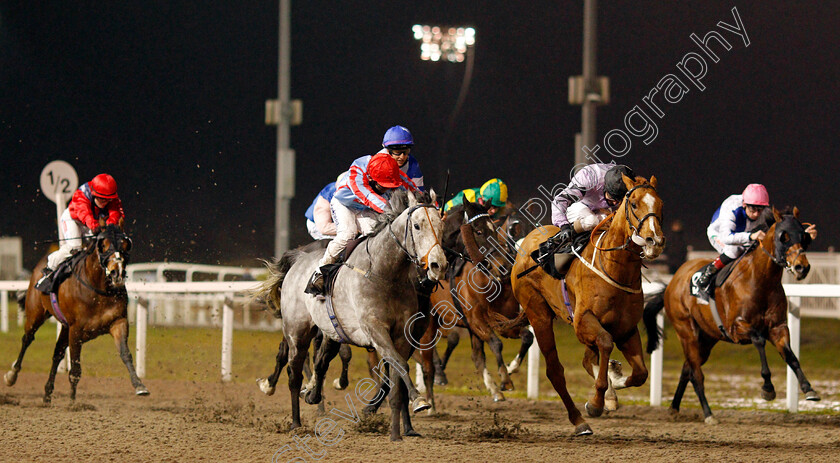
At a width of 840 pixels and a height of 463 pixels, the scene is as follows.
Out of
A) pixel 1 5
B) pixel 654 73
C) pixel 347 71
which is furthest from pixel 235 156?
pixel 654 73

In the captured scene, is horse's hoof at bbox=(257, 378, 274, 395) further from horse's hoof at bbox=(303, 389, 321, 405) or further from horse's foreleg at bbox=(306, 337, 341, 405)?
horse's hoof at bbox=(303, 389, 321, 405)

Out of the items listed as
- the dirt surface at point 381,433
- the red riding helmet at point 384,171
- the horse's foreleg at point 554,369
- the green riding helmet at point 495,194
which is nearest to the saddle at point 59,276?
the dirt surface at point 381,433

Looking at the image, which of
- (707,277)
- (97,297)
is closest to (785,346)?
(707,277)

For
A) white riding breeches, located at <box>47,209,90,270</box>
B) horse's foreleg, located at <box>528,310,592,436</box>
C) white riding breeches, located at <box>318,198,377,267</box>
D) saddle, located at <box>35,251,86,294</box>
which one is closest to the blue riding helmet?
white riding breeches, located at <box>318,198,377,267</box>

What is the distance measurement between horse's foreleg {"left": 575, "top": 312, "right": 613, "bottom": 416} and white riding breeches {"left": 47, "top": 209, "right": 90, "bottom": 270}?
4812 mm

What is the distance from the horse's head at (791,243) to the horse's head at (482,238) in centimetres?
199

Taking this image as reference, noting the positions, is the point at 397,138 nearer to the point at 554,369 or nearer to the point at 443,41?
the point at 554,369

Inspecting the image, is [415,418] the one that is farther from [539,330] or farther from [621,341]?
[621,341]

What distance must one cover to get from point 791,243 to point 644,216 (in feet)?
5.80

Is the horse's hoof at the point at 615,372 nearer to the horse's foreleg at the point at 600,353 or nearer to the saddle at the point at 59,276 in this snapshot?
the horse's foreleg at the point at 600,353

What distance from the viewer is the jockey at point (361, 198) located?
552 centimetres

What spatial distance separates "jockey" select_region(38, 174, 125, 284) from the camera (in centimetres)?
748

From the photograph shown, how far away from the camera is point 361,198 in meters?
5.57

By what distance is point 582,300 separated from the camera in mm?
5285
